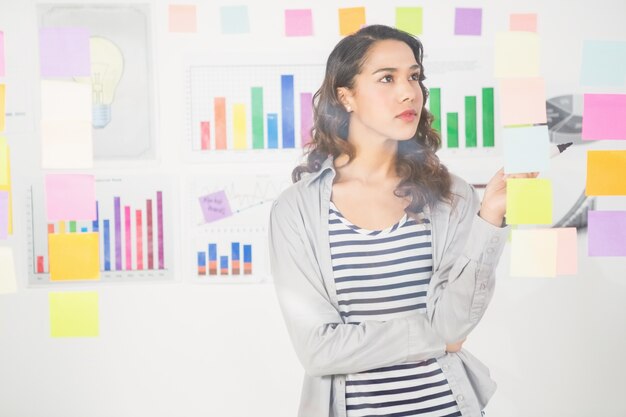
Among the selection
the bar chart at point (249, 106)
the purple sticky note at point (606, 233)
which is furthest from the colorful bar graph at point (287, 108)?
the purple sticky note at point (606, 233)

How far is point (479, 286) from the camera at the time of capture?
58.8 inches

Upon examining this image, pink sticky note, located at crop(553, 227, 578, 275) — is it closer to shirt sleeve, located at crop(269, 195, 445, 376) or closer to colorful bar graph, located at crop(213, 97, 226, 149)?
shirt sleeve, located at crop(269, 195, 445, 376)

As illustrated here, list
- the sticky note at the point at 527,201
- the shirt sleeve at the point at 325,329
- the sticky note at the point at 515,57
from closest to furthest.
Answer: the shirt sleeve at the point at 325,329 → the sticky note at the point at 527,201 → the sticky note at the point at 515,57

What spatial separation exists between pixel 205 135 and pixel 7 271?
0.75m

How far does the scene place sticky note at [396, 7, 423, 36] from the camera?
194 centimetres

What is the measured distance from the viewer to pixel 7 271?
1.95m

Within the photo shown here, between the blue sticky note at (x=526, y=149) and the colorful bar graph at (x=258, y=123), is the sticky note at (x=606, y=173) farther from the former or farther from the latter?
the colorful bar graph at (x=258, y=123)

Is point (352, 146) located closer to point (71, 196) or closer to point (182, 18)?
point (182, 18)

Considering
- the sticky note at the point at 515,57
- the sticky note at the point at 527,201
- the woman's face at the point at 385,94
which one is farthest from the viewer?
the sticky note at the point at 515,57

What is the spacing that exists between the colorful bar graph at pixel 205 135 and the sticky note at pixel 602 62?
1195 millimetres

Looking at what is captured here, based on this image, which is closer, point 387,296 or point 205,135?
point 387,296

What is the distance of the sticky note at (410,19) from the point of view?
1942 millimetres

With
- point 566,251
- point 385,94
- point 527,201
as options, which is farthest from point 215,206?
point 566,251

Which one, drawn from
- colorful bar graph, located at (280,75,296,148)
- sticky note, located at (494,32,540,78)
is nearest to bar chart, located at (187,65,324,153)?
colorful bar graph, located at (280,75,296,148)
